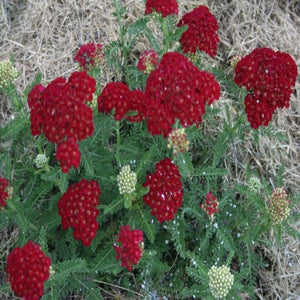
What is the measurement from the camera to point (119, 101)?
125 inches

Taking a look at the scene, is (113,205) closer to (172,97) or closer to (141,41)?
(172,97)

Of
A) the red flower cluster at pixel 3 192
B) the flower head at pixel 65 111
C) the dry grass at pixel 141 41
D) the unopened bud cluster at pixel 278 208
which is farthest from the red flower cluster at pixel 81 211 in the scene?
the dry grass at pixel 141 41

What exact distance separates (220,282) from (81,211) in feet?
3.66

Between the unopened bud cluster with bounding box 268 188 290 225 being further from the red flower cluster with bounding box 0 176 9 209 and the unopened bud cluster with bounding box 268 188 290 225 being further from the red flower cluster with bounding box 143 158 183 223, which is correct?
the red flower cluster with bounding box 0 176 9 209

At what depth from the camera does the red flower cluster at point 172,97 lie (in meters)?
2.91

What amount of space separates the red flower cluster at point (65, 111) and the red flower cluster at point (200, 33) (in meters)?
1.17

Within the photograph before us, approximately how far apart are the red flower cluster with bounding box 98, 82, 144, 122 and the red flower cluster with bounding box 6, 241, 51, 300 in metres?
1.09

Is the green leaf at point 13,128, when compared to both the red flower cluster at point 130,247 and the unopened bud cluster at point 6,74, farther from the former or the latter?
the red flower cluster at point 130,247

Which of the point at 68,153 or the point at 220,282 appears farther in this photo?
the point at 220,282

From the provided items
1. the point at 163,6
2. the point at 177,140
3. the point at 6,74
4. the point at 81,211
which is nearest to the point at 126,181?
the point at 81,211

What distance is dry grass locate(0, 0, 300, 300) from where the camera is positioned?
4.69 meters

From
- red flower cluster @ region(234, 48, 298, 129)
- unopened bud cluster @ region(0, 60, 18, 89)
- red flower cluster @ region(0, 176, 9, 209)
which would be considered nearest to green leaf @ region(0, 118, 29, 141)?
unopened bud cluster @ region(0, 60, 18, 89)

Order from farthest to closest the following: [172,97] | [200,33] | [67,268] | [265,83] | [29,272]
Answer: [200,33] → [265,83] → [67,268] → [172,97] → [29,272]

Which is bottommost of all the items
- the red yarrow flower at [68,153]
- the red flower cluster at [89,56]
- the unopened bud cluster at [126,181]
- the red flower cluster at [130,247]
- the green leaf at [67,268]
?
the green leaf at [67,268]
